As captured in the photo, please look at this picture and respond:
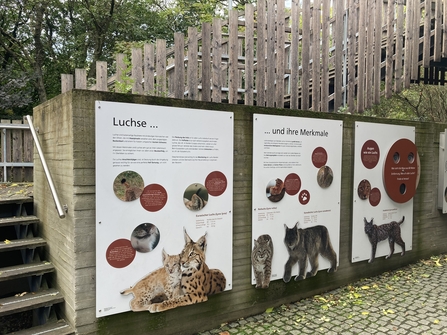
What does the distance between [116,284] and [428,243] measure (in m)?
5.14

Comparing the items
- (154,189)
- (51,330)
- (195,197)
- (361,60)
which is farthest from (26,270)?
(361,60)

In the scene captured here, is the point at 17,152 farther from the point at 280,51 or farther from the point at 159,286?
the point at 280,51

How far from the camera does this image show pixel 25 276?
3283 millimetres

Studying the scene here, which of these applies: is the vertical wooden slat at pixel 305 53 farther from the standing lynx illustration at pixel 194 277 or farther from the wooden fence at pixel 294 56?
the standing lynx illustration at pixel 194 277

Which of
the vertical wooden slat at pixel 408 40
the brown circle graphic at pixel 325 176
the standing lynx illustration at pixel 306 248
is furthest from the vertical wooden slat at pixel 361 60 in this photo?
the standing lynx illustration at pixel 306 248

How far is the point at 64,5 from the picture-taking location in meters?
15.7

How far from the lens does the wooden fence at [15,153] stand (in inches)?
297

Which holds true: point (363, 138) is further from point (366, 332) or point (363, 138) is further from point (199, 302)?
point (199, 302)

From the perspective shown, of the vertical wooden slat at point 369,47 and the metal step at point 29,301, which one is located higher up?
the vertical wooden slat at point 369,47

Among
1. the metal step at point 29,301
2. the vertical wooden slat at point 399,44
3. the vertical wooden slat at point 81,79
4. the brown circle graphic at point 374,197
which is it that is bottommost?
the metal step at point 29,301

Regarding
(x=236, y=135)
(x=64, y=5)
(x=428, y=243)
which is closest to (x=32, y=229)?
(x=236, y=135)

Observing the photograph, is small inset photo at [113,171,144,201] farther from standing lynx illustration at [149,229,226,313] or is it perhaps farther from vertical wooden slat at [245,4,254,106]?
vertical wooden slat at [245,4,254,106]

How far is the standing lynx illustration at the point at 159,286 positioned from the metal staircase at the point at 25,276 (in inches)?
22.8

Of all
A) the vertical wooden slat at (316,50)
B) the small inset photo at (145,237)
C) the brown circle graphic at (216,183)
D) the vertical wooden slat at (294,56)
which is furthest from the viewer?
the vertical wooden slat at (316,50)
